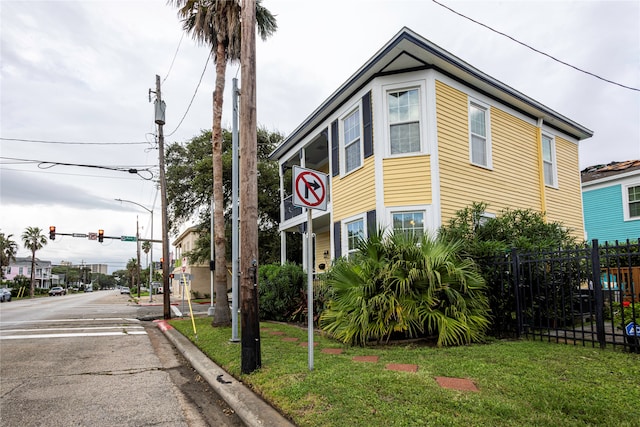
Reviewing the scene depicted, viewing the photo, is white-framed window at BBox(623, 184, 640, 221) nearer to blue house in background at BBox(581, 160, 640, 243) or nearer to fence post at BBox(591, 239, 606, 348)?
blue house in background at BBox(581, 160, 640, 243)

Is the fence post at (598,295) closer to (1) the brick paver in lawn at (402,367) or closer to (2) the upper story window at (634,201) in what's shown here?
(1) the brick paver in lawn at (402,367)

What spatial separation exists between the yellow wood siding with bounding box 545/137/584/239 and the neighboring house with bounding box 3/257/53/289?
106 m

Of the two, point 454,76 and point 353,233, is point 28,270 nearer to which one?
point 353,233

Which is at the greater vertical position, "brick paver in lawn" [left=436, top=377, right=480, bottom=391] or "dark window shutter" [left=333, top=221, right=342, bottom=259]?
"dark window shutter" [left=333, top=221, right=342, bottom=259]

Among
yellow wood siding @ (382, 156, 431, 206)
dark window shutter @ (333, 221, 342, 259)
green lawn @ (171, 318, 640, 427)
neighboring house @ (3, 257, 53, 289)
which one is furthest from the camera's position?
neighboring house @ (3, 257, 53, 289)

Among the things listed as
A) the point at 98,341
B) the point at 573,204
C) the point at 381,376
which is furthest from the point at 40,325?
the point at 573,204

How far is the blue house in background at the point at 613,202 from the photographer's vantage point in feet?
53.1

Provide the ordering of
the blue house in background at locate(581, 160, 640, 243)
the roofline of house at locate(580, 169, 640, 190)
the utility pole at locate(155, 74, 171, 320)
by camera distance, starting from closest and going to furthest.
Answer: the utility pole at locate(155, 74, 171, 320) < the roofline of house at locate(580, 169, 640, 190) < the blue house in background at locate(581, 160, 640, 243)

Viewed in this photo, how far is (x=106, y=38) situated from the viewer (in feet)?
40.7

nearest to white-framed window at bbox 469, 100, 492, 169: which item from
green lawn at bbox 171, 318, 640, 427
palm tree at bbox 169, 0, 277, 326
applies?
green lawn at bbox 171, 318, 640, 427

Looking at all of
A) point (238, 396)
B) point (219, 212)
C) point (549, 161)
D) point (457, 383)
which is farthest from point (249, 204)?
point (549, 161)

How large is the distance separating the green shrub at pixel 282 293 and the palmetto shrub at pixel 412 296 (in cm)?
457

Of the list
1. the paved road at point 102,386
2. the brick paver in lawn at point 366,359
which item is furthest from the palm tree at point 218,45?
the brick paver in lawn at point 366,359

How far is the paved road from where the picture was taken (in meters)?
4.41
